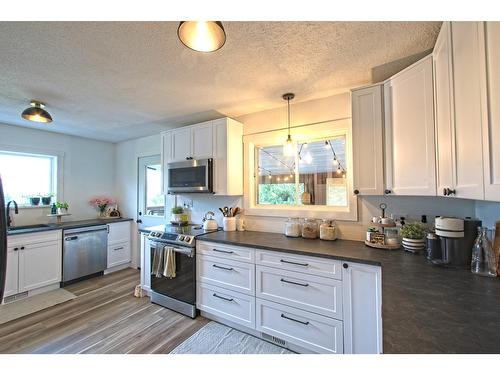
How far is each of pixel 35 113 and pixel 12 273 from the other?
79.5 inches

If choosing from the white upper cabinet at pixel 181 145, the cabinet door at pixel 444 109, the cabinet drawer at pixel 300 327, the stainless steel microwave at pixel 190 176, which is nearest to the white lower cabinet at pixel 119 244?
the stainless steel microwave at pixel 190 176

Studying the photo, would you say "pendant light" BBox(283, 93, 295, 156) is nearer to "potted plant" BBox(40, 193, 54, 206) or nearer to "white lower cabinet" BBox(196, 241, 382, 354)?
"white lower cabinet" BBox(196, 241, 382, 354)

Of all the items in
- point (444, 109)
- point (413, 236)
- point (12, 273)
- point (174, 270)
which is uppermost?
point (444, 109)

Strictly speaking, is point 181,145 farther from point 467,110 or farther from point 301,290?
point 467,110

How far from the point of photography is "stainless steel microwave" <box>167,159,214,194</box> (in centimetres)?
274

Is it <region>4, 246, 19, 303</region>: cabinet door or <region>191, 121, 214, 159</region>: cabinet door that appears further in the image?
<region>191, 121, 214, 159</region>: cabinet door

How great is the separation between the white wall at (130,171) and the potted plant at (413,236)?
3.68m

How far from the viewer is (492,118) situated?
2.64 feet

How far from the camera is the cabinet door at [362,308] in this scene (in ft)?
4.95

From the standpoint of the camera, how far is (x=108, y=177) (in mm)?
4301

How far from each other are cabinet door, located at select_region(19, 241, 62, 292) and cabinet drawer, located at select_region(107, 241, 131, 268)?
0.69 meters

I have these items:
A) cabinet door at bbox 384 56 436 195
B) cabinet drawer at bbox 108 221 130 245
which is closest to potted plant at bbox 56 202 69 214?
cabinet drawer at bbox 108 221 130 245

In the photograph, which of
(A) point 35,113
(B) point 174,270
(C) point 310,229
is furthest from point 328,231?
(A) point 35,113

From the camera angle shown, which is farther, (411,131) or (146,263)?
(146,263)
